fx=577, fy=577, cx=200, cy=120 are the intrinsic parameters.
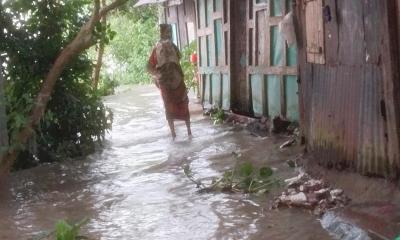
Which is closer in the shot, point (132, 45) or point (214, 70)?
point (214, 70)

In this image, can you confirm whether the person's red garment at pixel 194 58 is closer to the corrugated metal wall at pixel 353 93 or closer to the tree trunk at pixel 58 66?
the tree trunk at pixel 58 66

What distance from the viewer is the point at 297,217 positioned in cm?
492

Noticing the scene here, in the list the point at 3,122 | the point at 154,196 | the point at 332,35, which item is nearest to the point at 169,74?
the point at 3,122

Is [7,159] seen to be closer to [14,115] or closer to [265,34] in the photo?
[14,115]

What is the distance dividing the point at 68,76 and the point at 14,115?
2.07m

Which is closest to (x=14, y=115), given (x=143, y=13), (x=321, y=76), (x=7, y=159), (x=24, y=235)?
(x=7, y=159)

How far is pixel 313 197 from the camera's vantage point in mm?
5219

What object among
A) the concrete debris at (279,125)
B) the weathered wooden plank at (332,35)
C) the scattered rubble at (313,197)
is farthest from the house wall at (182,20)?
the scattered rubble at (313,197)

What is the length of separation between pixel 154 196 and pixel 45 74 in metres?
3.34

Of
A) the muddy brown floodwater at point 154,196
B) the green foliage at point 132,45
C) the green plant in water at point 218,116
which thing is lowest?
the muddy brown floodwater at point 154,196

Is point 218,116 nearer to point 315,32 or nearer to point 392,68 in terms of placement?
point 315,32

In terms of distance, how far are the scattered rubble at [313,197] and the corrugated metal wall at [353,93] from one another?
0.94 feet

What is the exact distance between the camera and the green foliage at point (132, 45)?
24.5 meters

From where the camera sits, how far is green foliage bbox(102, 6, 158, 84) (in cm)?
2450
